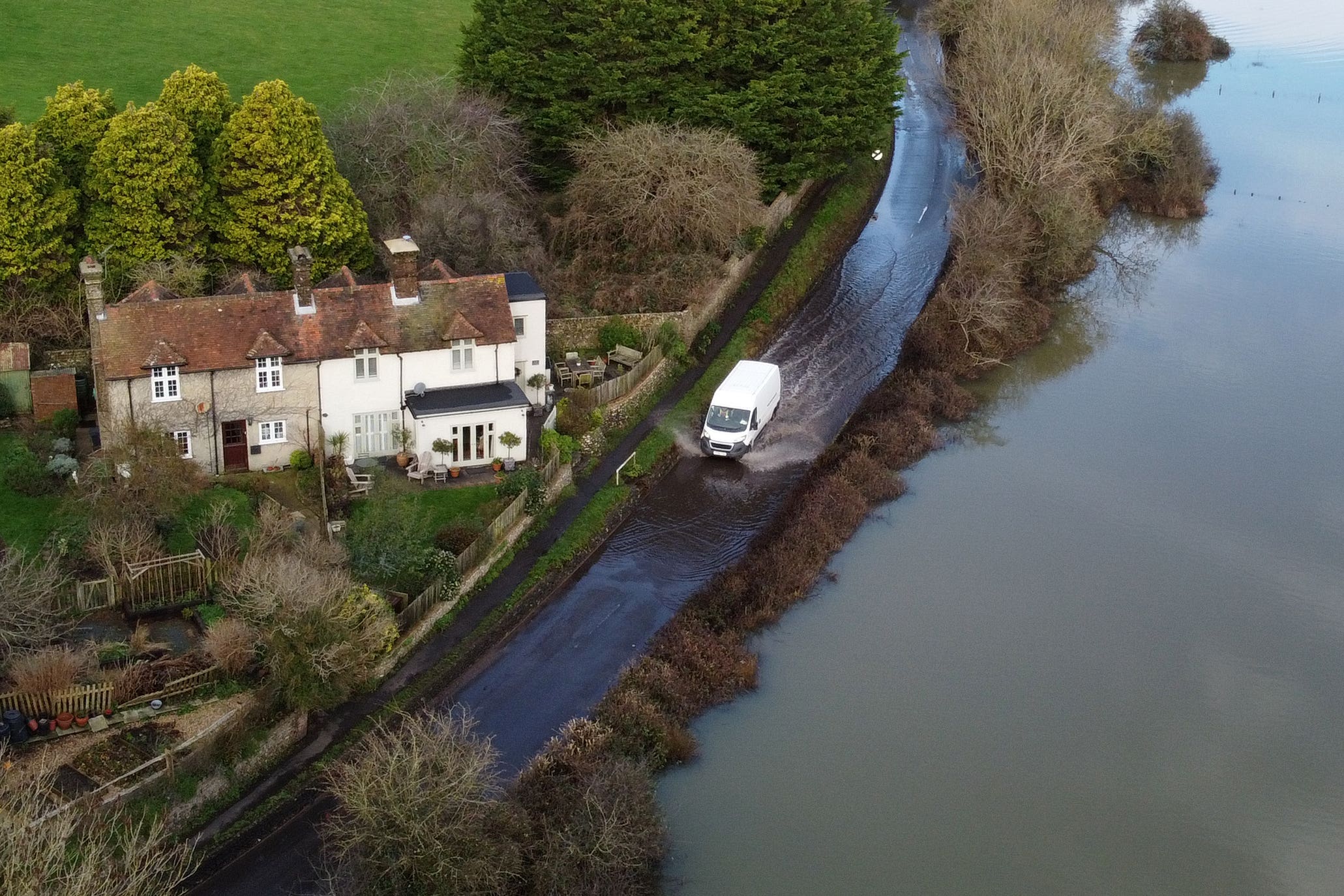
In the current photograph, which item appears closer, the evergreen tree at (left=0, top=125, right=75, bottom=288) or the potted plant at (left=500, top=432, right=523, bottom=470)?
the potted plant at (left=500, top=432, right=523, bottom=470)

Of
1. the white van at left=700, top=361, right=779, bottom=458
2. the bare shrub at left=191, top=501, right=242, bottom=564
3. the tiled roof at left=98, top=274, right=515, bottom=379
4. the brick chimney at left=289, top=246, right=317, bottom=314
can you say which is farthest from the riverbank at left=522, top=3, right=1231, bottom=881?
the brick chimney at left=289, top=246, right=317, bottom=314

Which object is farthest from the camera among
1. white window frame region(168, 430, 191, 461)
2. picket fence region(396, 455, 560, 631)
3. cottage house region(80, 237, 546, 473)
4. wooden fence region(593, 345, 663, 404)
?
wooden fence region(593, 345, 663, 404)

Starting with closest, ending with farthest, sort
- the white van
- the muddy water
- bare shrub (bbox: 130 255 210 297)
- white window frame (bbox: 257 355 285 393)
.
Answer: the muddy water, white window frame (bbox: 257 355 285 393), bare shrub (bbox: 130 255 210 297), the white van

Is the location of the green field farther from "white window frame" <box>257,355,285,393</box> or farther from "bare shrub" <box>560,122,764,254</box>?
"white window frame" <box>257,355,285,393</box>

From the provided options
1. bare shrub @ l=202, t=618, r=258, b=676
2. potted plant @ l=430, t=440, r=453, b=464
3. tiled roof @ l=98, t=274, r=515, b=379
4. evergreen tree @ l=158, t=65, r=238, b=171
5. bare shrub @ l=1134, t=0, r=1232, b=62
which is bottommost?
bare shrub @ l=202, t=618, r=258, b=676

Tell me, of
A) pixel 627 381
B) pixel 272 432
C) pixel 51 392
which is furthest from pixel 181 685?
pixel 627 381

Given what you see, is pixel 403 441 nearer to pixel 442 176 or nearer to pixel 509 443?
pixel 509 443

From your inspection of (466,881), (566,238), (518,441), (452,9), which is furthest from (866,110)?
(466,881)
